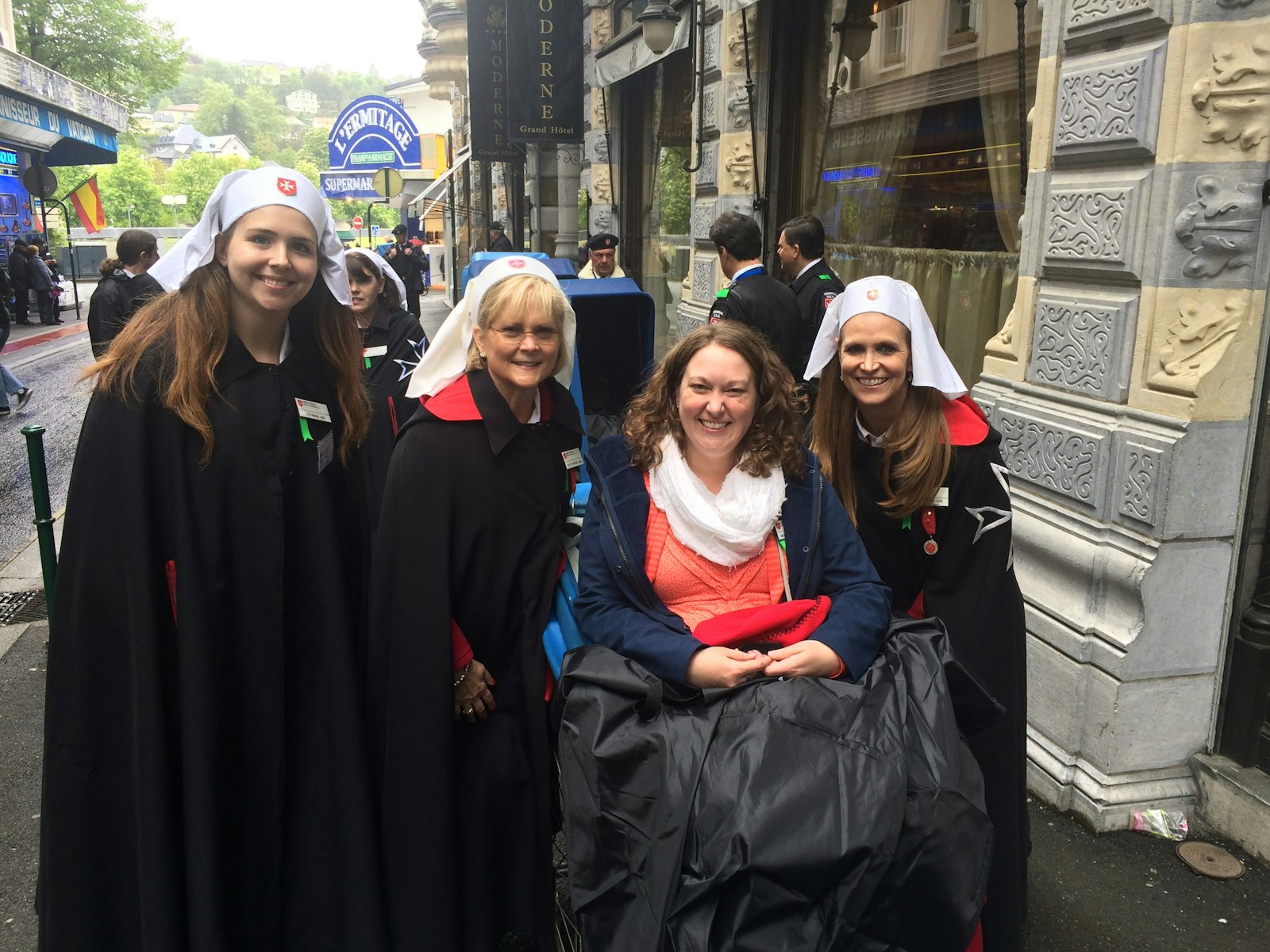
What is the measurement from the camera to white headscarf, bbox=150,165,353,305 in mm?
2529

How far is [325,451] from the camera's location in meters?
2.78

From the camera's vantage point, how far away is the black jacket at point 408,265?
20266 millimetres

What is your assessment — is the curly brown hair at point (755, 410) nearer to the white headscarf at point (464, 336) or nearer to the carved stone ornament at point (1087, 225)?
the white headscarf at point (464, 336)

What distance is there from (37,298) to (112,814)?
87.0ft

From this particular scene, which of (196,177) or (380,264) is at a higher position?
(196,177)

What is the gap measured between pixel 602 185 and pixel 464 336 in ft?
38.4

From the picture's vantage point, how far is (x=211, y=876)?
2.51 metres

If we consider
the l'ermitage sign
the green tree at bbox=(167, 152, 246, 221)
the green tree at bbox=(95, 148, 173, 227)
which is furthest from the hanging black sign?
the green tree at bbox=(167, 152, 246, 221)

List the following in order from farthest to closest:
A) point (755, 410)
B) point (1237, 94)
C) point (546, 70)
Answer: point (546, 70), point (1237, 94), point (755, 410)

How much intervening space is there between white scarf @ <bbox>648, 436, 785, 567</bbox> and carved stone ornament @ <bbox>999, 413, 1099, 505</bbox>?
61.3 inches

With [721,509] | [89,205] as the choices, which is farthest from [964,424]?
[89,205]

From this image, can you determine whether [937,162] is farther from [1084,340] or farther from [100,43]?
[100,43]

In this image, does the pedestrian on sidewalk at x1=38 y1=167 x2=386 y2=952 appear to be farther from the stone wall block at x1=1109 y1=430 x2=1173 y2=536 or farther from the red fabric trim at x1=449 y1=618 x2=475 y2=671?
the stone wall block at x1=1109 y1=430 x2=1173 y2=536

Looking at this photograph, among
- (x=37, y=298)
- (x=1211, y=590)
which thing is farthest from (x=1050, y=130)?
(x=37, y=298)
